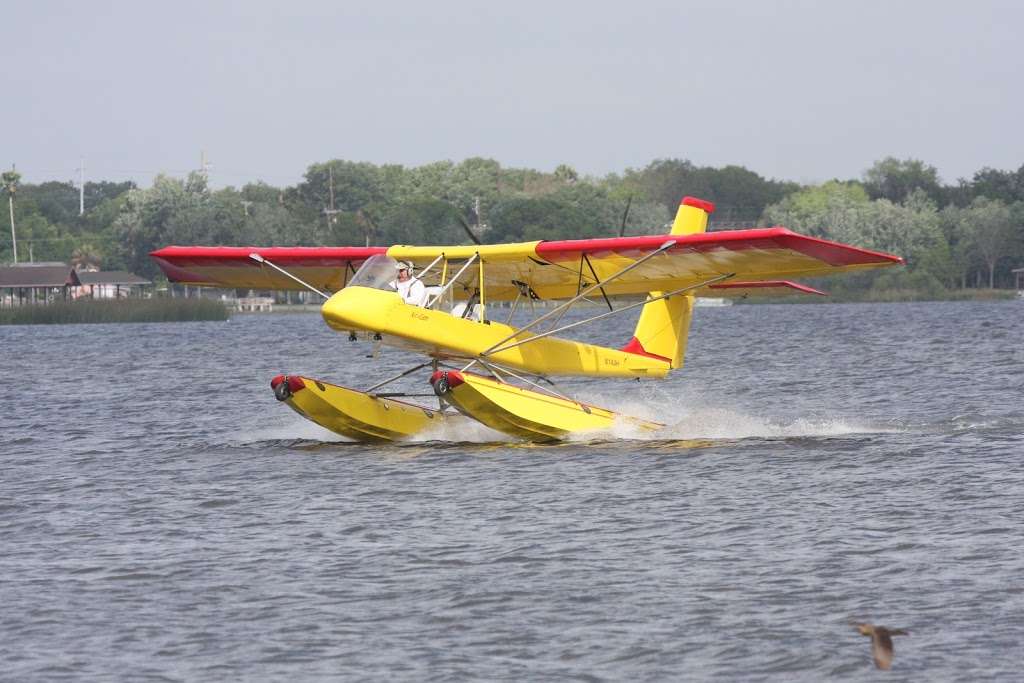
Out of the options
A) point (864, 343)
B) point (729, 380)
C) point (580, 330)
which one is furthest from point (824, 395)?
point (580, 330)

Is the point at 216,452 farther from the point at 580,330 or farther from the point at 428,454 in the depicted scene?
the point at 580,330

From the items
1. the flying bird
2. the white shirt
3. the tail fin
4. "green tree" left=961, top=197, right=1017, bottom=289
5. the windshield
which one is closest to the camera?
the flying bird

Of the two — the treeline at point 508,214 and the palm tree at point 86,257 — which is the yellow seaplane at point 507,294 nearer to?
the treeline at point 508,214

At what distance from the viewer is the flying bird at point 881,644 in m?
8.13

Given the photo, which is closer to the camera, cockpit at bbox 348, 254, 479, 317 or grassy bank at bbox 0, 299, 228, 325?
cockpit at bbox 348, 254, 479, 317

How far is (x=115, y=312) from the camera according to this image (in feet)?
269

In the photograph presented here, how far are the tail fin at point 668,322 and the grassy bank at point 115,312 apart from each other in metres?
63.9

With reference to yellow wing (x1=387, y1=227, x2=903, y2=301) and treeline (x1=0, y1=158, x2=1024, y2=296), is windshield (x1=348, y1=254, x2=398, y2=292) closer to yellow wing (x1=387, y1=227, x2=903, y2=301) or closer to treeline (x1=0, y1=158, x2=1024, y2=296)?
yellow wing (x1=387, y1=227, x2=903, y2=301)

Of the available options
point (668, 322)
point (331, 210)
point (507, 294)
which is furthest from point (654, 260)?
point (331, 210)

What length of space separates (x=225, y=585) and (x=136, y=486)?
5.28m

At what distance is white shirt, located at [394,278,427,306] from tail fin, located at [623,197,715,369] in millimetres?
4362

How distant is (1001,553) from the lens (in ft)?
36.7

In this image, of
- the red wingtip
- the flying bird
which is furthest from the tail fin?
the flying bird

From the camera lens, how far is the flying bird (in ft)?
26.7
